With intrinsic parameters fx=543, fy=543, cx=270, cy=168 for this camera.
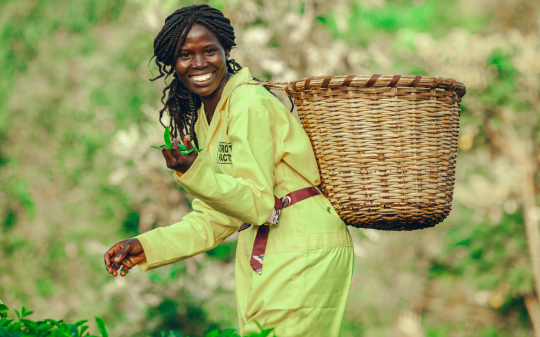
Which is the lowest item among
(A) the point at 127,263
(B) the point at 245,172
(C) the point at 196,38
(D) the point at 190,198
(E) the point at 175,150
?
(D) the point at 190,198

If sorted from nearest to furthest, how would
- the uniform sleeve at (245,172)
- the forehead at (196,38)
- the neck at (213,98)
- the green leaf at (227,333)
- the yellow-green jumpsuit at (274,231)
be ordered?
the green leaf at (227,333) < the uniform sleeve at (245,172) < the yellow-green jumpsuit at (274,231) < the forehead at (196,38) < the neck at (213,98)

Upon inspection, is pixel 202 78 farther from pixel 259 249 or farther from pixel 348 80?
pixel 259 249

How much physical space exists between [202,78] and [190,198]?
3844mm

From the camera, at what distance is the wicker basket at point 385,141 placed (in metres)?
1.80

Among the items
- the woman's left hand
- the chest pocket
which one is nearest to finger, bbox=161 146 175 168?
the woman's left hand

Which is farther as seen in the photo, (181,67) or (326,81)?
(181,67)

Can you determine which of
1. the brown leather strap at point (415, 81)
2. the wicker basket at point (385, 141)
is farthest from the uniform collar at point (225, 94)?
the brown leather strap at point (415, 81)

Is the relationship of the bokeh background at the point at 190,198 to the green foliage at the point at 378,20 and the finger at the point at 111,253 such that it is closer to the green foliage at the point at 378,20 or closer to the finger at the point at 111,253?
the green foliage at the point at 378,20

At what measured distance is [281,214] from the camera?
1.92 meters

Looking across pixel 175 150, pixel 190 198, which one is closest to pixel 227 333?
pixel 175 150

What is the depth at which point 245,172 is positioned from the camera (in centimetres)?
174

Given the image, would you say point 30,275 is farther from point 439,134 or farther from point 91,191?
point 439,134

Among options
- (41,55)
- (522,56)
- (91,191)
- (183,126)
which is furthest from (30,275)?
(522,56)

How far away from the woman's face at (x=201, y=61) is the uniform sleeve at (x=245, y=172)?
0.52 feet
